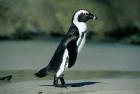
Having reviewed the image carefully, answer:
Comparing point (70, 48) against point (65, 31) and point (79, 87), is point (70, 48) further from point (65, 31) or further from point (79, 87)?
point (65, 31)

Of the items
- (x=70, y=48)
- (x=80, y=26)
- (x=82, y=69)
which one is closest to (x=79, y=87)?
(x=70, y=48)

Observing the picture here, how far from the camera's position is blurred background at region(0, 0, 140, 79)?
18.0 feet

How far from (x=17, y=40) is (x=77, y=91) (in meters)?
2.51

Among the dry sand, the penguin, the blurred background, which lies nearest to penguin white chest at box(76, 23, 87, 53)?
the penguin

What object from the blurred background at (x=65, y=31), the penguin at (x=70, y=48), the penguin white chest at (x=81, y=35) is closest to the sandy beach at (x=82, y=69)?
the blurred background at (x=65, y=31)

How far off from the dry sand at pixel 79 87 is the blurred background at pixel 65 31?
0.43m

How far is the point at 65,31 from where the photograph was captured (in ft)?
22.5

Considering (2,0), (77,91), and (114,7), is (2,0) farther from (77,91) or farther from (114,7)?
(77,91)

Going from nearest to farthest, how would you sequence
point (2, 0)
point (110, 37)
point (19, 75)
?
point (19, 75) → point (2, 0) → point (110, 37)

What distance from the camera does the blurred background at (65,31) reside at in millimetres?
5496

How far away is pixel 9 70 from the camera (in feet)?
16.7

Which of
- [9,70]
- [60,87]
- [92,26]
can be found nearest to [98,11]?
[92,26]

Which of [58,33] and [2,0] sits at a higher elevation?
[2,0]

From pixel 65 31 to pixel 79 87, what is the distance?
249 cm
